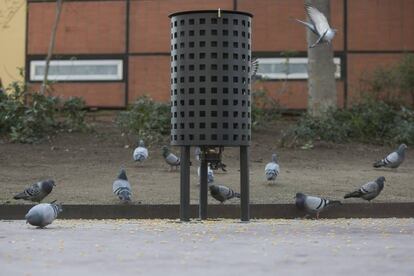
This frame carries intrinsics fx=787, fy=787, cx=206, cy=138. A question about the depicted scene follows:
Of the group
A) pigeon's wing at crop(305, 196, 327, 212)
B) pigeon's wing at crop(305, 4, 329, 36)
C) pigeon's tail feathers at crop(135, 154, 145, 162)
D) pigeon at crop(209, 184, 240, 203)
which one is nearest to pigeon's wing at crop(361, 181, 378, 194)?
pigeon's wing at crop(305, 196, 327, 212)

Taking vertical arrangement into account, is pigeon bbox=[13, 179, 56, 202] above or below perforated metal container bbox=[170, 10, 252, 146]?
below

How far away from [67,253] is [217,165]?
3.22 meters

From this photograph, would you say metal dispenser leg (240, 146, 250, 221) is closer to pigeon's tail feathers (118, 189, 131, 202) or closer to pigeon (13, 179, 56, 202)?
pigeon's tail feathers (118, 189, 131, 202)

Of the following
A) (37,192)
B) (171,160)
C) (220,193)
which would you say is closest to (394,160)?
(171,160)

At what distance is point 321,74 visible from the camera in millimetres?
17719

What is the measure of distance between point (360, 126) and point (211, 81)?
9459mm

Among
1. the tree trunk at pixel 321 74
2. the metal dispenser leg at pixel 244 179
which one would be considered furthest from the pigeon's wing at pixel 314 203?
the tree trunk at pixel 321 74

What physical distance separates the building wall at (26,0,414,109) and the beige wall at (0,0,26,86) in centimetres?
25

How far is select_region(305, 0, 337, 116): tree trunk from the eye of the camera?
17.7 metres

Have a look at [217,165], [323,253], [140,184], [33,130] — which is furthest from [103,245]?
[33,130]

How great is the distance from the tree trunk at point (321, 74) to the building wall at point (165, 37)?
108 inches

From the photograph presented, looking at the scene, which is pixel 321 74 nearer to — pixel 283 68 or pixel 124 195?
pixel 283 68

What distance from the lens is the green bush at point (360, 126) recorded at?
1720 cm

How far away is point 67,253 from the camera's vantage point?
6645 millimetres
